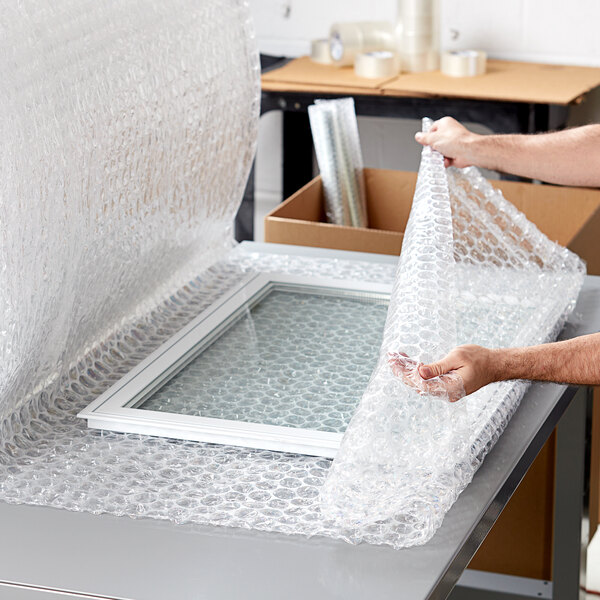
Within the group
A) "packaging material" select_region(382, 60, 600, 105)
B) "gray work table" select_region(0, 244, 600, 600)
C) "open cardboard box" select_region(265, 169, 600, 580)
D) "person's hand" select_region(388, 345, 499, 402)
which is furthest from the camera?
"packaging material" select_region(382, 60, 600, 105)

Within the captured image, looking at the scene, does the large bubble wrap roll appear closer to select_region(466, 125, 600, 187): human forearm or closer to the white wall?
select_region(466, 125, 600, 187): human forearm

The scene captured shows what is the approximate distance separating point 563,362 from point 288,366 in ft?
1.15

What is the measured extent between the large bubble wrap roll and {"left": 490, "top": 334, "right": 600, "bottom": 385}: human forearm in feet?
1.50

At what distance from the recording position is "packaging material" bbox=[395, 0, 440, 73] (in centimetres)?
290

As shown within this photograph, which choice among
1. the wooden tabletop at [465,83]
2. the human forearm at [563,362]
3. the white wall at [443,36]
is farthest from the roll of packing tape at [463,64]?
the human forearm at [563,362]

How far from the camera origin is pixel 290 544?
2.88 ft

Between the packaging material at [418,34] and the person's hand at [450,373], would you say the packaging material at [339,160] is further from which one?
the person's hand at [450,373]

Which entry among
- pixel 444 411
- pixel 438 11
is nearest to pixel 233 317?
pixel 444 411

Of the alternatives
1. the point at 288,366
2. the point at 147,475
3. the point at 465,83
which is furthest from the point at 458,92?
the point at 147,475

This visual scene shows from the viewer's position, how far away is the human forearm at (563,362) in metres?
0.98

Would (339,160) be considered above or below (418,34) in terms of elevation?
below

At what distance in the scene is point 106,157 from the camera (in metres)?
1.11

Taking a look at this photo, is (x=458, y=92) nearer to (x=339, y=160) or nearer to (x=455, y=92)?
(x=455, y=92)

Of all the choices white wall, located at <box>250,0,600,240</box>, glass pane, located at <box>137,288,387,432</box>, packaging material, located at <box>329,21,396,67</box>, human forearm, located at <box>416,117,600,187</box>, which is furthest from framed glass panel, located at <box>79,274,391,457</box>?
white wall, located at <box>250,0,600,240</box>
